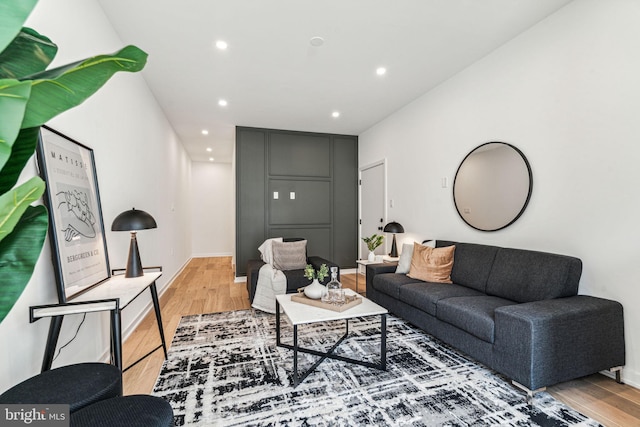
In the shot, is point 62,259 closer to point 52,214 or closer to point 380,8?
point 52,214

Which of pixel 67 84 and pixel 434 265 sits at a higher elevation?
pixel 67 84

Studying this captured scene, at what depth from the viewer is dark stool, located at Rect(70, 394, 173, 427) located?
95cm

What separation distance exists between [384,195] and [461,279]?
220cm

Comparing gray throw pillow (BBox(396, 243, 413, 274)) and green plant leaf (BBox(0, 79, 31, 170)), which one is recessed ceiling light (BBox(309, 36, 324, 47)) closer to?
gray throw pillow (BBox(396, 243, 413, 274))

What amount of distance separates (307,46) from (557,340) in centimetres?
305

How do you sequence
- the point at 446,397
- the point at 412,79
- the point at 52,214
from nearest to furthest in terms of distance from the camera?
the point at 52,214 < the point at 446,397 < the point at 412,79

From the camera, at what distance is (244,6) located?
2244mm

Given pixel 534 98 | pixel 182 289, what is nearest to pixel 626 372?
pixel 534 98

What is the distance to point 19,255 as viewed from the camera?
72 cm

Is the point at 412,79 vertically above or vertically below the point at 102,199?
above

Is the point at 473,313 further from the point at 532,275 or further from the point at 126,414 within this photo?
the point at 126,414

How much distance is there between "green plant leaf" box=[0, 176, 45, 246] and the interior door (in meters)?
4.61

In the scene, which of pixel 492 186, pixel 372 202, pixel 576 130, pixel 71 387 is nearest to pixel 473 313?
pixel 492 186

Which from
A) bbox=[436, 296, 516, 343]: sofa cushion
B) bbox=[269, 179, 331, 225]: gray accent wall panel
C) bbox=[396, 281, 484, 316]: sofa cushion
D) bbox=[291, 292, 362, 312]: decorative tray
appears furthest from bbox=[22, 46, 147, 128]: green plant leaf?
bbox=[269, 179, 331, 225]: gray accent wall panel
